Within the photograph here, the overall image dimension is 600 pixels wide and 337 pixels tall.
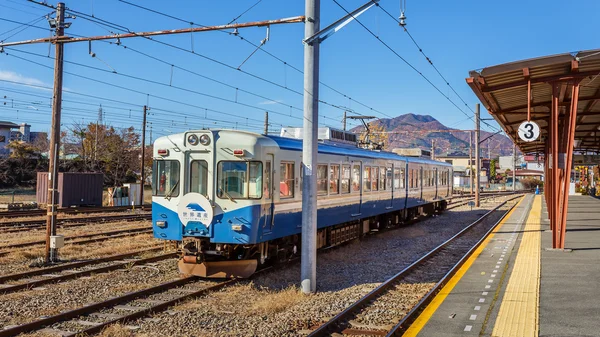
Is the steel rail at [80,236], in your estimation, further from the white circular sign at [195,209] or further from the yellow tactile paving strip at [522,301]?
the yellow tactile paving strip at [522,301]

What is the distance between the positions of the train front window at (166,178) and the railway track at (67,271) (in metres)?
2.11

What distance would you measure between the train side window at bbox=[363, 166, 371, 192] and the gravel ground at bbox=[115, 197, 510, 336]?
7.72ft

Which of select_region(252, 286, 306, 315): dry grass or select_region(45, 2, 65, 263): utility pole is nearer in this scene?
select_region(252, 286, 306, 315): dry grass

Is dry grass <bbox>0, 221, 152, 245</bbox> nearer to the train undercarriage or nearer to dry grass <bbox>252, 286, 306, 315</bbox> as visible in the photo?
the train undercarriage

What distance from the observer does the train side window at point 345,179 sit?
50.1 feet

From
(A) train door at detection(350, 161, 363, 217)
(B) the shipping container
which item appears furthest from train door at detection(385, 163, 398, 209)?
(B) the shipping container

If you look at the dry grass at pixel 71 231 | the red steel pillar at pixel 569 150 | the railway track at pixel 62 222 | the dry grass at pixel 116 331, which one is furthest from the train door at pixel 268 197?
the railway track at pixel 62 222

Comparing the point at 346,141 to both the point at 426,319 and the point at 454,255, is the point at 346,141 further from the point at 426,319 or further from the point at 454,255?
the point at 426,319

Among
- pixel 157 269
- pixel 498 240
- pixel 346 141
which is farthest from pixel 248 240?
pixel 498 240

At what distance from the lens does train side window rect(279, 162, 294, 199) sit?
11773 millimetres

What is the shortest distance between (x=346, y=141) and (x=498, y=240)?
5.73m

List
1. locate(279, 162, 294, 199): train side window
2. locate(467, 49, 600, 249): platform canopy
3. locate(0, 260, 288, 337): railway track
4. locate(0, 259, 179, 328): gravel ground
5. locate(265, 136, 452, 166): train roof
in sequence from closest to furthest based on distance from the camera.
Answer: locate(0, 260, 288, 337): railway track → locate(0, 259, 179, 328): gravel ground → locate(279, 162, 294, 199): train side window → locate(265, 136, 452, 166): train roof → locate(467, 49, 600, 249): platform canopy

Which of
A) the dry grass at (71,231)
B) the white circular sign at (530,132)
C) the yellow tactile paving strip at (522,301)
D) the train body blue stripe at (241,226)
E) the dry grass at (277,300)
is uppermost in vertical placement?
the white circular sign at (530,132)

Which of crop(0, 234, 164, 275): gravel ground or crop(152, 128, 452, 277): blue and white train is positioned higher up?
crop(152, 128, 452, 277): blue and white train
